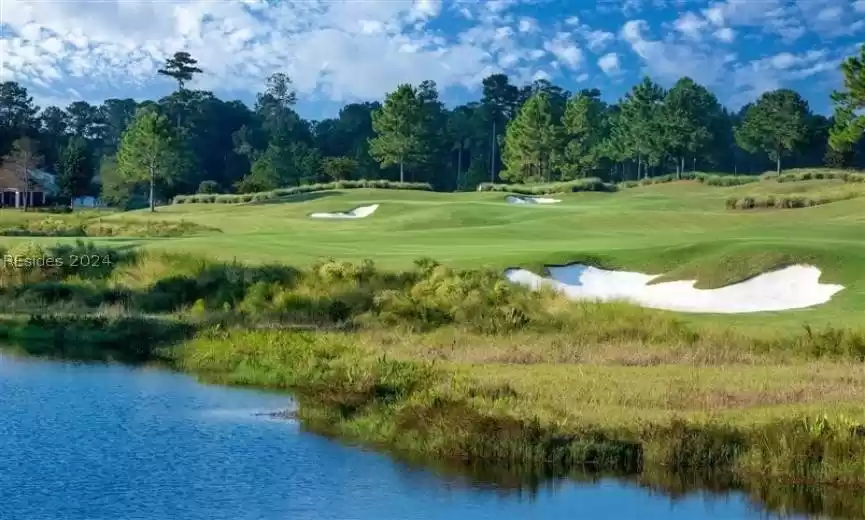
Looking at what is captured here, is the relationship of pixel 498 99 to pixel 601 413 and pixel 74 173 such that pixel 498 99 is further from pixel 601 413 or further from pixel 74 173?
pixel 601 413

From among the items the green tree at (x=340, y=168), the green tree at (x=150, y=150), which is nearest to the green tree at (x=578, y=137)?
the green tree at (x=340, y=168)

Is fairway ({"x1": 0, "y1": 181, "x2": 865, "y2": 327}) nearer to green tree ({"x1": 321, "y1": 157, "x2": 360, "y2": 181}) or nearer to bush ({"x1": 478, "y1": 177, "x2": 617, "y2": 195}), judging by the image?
bush ({"x1": 478, "y1": 177, "x2": 617, "y2": 195})

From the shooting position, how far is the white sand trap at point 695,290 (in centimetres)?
3303

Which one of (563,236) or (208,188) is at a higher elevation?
(208,188)

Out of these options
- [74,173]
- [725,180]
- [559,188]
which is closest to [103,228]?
[559,188]

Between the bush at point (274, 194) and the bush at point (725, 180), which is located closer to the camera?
the bush at point (274, 194)

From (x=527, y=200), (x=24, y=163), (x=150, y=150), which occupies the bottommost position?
(x=527, y=200)

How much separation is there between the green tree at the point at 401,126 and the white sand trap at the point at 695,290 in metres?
72.8

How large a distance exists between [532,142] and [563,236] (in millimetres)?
57552

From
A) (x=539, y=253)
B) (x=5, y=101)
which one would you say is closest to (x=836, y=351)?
(x=539, y=253)

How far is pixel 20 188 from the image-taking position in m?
110

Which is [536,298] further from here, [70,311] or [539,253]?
[70,311]

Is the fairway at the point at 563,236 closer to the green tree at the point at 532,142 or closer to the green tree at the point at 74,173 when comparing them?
the green tree at the point at 532,142

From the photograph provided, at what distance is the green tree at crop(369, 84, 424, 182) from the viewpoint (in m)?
108
